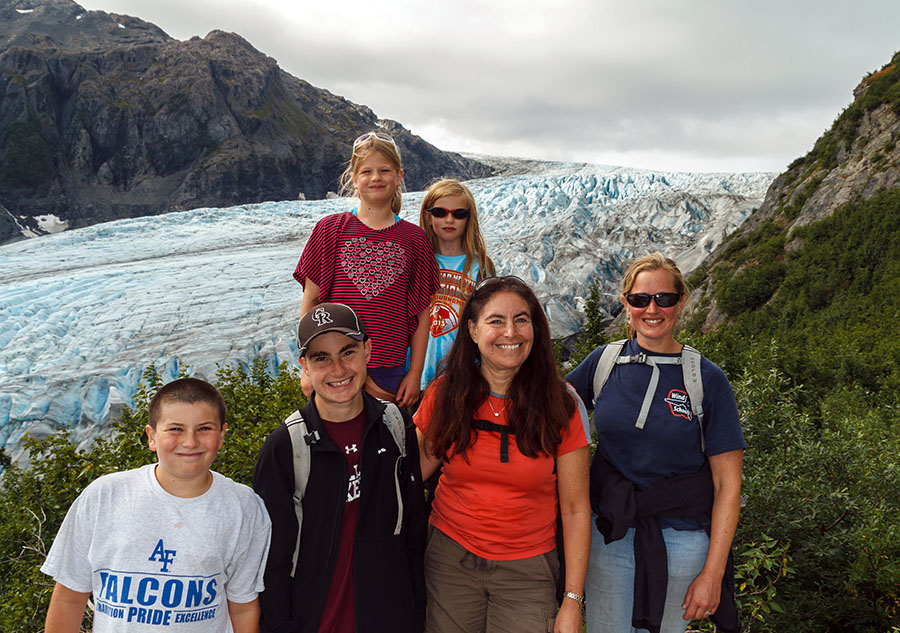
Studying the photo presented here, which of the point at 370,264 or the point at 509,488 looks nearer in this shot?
the point at 509,488

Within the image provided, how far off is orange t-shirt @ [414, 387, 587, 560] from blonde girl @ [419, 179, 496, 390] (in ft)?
3.41

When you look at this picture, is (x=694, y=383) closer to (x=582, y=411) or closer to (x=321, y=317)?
(x=582, y=411)

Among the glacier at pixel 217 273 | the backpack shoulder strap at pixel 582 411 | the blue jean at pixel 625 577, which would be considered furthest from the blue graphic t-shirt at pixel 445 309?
the glacier at pixel 217 273

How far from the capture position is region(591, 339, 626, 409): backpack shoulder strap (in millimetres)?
2725

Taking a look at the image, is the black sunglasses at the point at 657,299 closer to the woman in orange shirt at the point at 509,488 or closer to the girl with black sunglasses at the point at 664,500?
the girl with black sunglasses at the point at 664,500


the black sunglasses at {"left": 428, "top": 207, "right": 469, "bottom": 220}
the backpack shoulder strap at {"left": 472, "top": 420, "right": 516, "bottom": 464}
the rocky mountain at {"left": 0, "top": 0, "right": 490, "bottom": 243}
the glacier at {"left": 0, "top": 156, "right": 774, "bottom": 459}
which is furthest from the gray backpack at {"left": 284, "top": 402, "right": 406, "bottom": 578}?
the rocky mountain at {"left": 0, "top": 0, "right": 490, "bottom": 243}

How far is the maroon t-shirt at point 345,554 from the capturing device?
93.7 inches

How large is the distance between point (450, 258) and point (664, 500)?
1.92 meters

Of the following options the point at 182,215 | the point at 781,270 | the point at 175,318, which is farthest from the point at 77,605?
the point at 182,215

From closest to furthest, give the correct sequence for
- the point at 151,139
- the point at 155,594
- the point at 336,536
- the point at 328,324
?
1. the point at 155,594
2. the point at 336,536
3. the point at 328,324
4. the point at 151,139

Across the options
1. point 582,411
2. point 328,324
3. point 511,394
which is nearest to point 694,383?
point 582,411

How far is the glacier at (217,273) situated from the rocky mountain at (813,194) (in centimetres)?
284

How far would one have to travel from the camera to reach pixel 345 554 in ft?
7.92

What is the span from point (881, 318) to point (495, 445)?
63.1 ft
